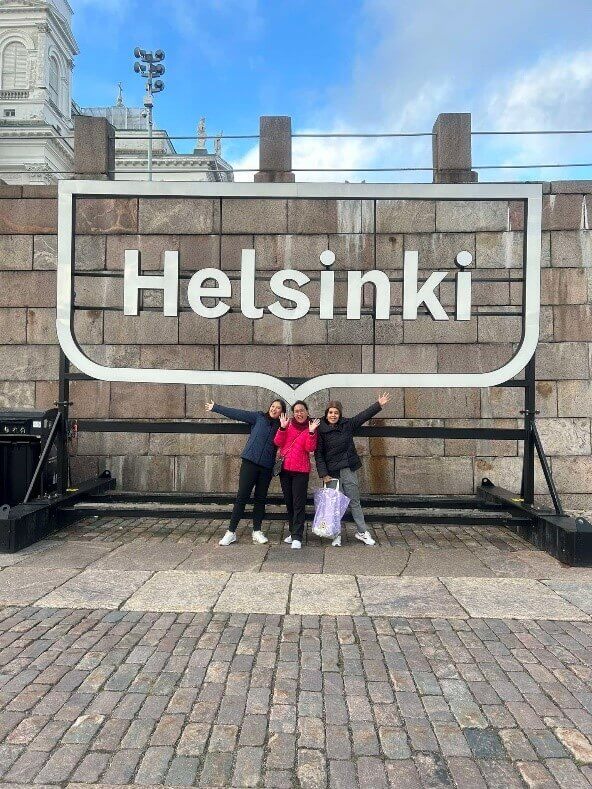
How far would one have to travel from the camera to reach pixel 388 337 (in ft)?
29.0

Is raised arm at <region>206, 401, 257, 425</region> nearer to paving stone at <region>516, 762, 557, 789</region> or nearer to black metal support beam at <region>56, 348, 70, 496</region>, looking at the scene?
black metal support beam at <region>56, 348, 70, 496</region>

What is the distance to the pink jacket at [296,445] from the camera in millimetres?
6812

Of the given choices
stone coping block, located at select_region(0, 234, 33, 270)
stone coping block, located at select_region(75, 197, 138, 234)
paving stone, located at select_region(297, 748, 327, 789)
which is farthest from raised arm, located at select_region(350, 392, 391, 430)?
stone coping block, located at select_region(0, 234, 33, 270)

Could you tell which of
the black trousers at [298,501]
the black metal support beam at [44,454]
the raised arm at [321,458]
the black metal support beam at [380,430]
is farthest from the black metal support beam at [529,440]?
the black metal support beam at [44,454]

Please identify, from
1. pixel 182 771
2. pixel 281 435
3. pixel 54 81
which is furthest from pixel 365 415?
pixel 54 81

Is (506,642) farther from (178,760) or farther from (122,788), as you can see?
(122,788)

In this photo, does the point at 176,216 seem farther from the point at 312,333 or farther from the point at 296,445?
the point at 296,445

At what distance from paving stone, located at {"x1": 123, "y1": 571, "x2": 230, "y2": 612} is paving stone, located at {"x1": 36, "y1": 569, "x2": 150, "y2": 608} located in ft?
0.36

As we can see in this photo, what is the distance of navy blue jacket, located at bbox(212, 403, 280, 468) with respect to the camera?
22.3ft

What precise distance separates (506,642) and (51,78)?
67545 mm

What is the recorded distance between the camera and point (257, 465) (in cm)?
682

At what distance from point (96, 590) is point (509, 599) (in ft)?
11.7

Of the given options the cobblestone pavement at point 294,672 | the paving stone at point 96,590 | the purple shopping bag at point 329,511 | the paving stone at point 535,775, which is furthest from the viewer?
the purple shopping bag at point 329,511

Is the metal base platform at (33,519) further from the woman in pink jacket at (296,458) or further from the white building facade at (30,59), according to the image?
the white building facade at (30,59)
